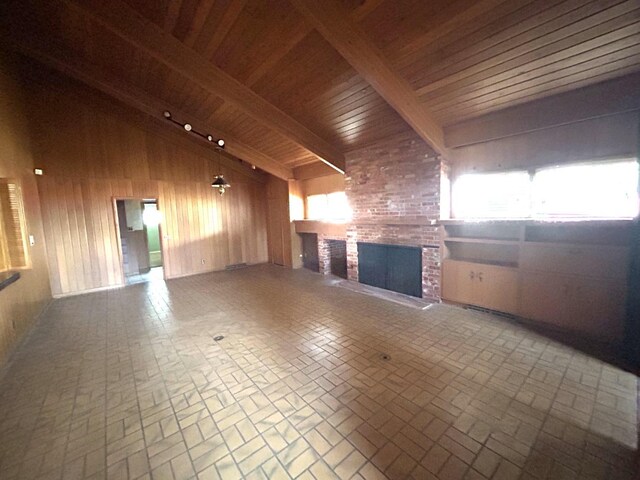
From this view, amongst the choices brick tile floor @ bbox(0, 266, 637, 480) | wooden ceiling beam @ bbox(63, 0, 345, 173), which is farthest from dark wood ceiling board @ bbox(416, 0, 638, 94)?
brick tile floor @ bbox(0, 266, 637, 480)

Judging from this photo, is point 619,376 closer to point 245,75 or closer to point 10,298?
point 245,75

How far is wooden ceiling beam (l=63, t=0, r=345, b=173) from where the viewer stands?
3.38 metres

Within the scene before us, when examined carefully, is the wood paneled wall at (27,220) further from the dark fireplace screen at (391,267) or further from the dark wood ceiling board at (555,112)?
the dark wood ceiling board at (555,112)

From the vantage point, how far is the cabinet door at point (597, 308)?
10.2 ft

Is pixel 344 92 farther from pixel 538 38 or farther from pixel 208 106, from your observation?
pixel 208 106

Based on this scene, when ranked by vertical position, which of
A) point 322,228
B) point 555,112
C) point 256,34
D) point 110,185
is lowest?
point 322,228

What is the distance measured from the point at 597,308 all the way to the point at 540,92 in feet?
9.14

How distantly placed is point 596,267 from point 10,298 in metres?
7.54

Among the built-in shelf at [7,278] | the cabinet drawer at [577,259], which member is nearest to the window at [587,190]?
the cabinet drawer at [577,259]

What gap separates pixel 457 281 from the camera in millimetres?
4512

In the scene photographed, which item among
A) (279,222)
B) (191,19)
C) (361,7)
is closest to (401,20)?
(361,7)

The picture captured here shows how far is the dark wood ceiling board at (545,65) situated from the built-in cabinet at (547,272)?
180cm

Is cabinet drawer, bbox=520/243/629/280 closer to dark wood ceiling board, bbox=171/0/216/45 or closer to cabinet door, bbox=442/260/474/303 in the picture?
cabinet door, bbox=442/260/474/303

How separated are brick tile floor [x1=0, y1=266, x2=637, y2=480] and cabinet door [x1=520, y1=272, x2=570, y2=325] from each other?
368mm
